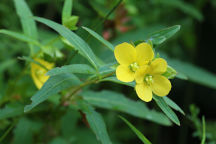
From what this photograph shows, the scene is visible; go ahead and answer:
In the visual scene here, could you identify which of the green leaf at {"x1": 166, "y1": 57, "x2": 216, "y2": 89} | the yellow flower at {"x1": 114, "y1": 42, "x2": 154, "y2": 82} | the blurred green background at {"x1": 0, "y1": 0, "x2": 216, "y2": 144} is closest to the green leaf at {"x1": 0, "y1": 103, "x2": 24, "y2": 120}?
the blurred green background at {"x1": 0, "y1": 0, "x2": 216, "y2": 144}

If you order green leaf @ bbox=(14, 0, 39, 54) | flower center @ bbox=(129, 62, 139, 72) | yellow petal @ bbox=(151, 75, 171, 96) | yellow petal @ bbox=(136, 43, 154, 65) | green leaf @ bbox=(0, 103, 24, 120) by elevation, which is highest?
green leaf @ bbox=(14, 0, 39, 54)

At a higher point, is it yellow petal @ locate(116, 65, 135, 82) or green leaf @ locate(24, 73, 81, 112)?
green leaf @ locate(24, 73, 81, 112)

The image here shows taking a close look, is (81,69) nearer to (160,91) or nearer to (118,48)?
(118,48)

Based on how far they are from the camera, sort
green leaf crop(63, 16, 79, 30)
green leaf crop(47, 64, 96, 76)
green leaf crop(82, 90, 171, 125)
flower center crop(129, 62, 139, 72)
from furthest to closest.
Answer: green leaf crop(82, 90, 171, 125), green leaf crop(63, 16, 79, 30), flower center crop(129, 62, 139, 72), green leaf crop(47, 64, 96, 76)

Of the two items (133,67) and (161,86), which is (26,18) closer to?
(133,67)

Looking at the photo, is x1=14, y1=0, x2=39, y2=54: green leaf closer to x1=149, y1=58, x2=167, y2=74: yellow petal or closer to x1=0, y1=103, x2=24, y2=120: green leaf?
x1=0, y1=103, x2=24, y2=120: green leaf

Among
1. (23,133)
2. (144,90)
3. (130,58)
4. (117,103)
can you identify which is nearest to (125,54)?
(130,58)

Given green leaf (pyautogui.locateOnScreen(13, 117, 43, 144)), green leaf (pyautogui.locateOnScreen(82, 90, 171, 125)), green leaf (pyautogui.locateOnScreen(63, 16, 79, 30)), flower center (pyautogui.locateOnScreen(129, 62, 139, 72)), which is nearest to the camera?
flower center (pyautogui.locateOnScreen(129, 62, 139, 72))

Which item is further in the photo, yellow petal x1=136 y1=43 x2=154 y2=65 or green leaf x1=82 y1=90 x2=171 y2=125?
green leaf x1=82 y1=90 x2=171 y2=125
